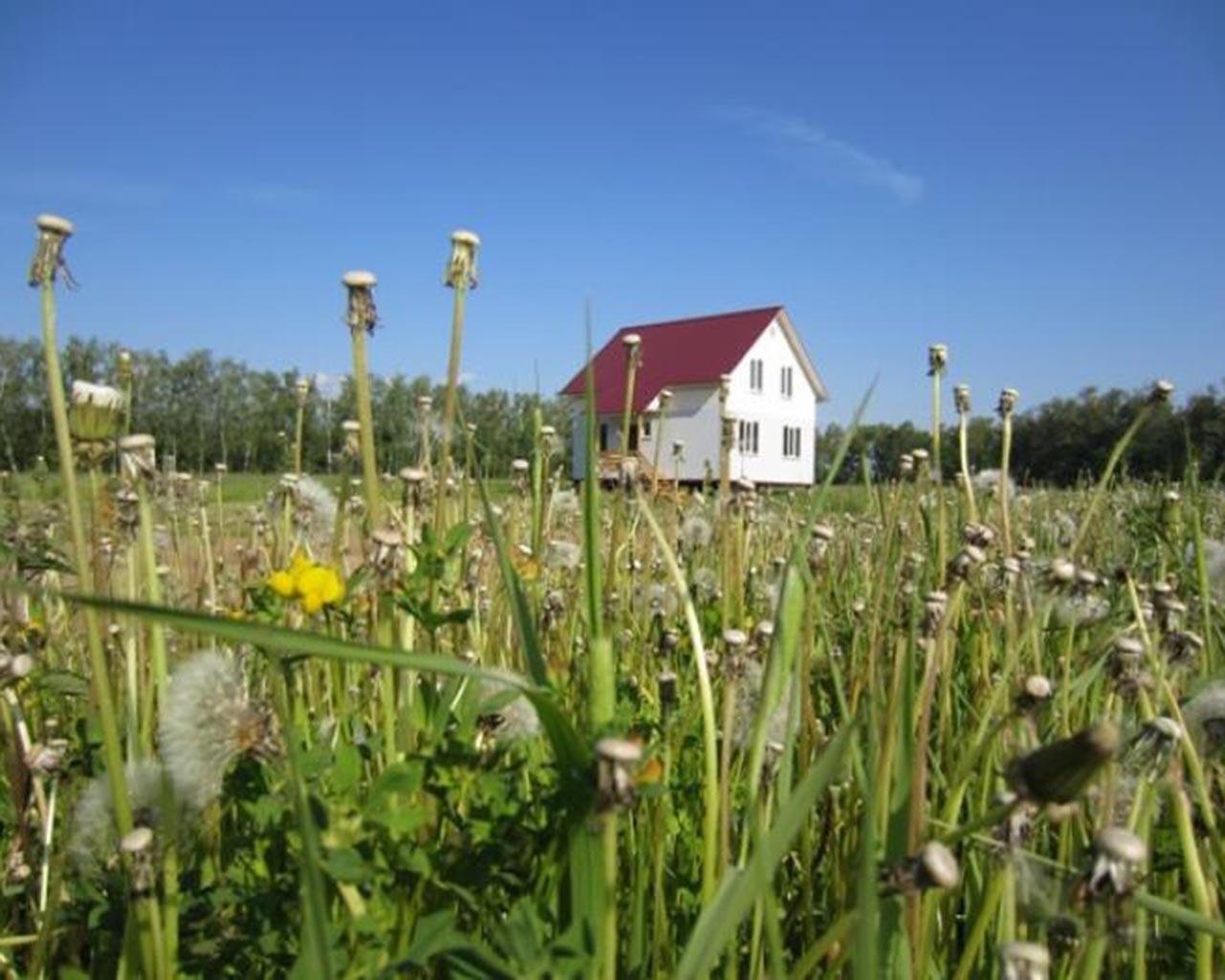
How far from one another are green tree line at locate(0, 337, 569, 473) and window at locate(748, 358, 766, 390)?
19.0 m

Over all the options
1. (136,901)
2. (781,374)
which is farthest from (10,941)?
(781,374)

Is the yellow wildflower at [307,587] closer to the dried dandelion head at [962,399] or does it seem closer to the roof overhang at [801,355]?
the dried dandelion head at [962,399]

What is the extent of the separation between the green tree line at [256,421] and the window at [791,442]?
68.7 ft

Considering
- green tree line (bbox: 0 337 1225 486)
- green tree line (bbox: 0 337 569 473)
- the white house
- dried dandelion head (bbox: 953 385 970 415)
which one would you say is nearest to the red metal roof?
the white house

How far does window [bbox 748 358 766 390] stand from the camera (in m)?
27.7

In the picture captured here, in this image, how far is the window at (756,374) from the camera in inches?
1090

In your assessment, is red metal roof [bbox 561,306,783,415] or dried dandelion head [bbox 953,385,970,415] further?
red metal roof [bbox 561,306,783,415]

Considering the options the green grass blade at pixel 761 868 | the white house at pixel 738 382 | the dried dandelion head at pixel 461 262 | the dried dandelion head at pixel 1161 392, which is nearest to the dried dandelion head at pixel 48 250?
the dried dandelion head at pixel 461 262

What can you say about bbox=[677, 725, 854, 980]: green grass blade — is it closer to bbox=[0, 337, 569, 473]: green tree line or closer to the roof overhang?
bbox=[0, 337, 569, 473]: green tree line

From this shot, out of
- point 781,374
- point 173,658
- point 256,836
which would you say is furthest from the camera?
point 781,374

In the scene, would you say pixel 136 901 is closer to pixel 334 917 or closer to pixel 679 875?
pixel 334 917

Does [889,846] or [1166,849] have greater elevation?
[889,846]

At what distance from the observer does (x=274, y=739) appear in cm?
72

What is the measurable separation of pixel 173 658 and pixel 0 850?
0.44 m
